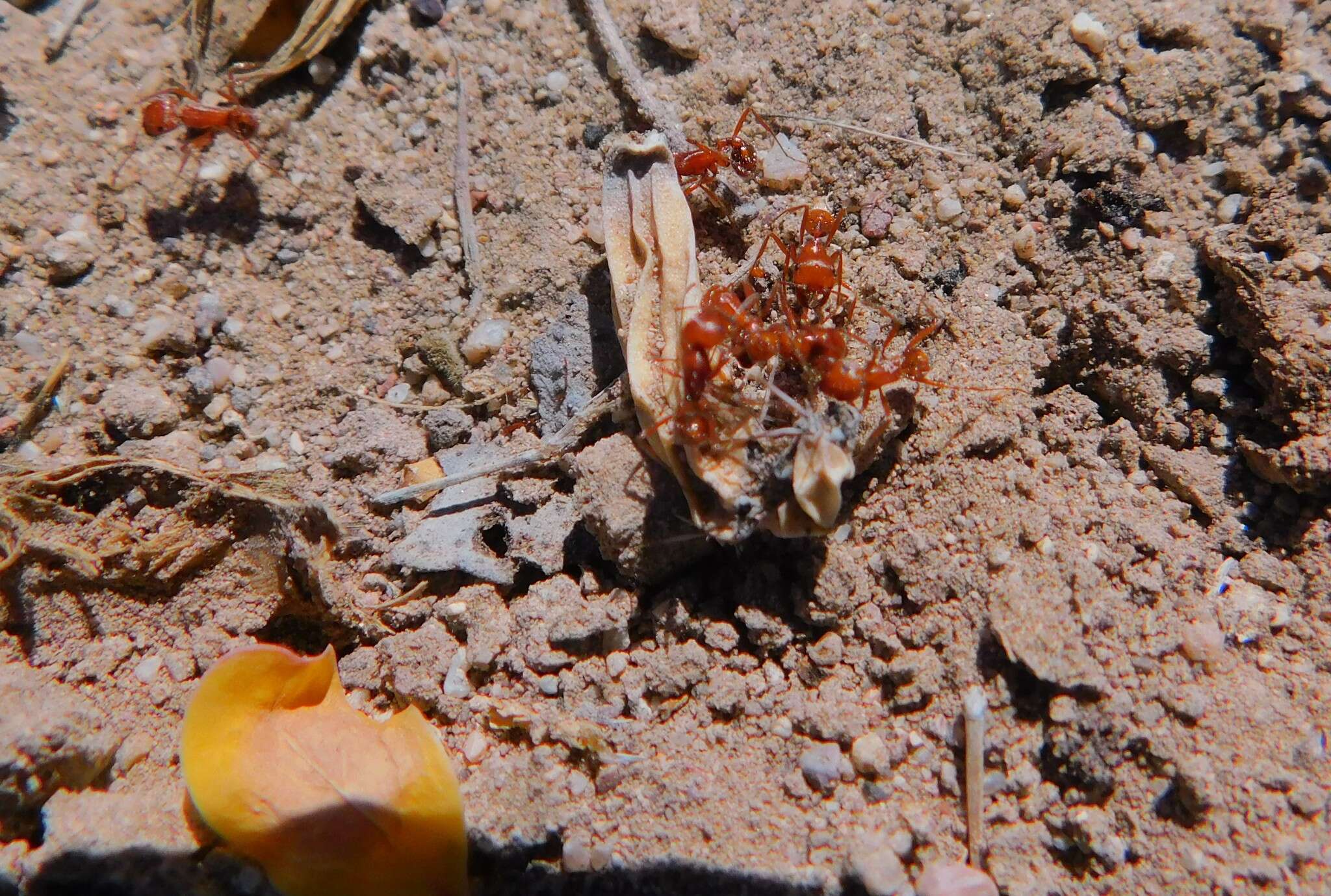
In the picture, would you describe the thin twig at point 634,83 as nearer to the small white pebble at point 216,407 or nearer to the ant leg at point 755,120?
the ant leg at point 755,120

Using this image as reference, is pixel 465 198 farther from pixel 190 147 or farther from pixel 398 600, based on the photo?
pixel 398 600

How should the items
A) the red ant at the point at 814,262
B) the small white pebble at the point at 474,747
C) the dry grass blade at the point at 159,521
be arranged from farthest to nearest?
the red ant at the point at 814,262 < the dry grass blade at the point at 159,521 < the small white pebble at the point at 474,747

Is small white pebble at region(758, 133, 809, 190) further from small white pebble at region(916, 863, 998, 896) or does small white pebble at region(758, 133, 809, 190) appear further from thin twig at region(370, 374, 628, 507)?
small white pebble at region(916, 863, 998, 896)

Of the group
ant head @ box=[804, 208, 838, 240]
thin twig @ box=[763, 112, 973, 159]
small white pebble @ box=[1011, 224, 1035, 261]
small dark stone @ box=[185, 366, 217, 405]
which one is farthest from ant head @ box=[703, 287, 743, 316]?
small dark stone @ box=[185, 366, 217, 405]

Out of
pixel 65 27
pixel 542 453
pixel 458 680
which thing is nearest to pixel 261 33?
pixel 65 27

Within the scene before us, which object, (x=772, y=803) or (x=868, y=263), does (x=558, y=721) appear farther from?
(x=868, y=263)

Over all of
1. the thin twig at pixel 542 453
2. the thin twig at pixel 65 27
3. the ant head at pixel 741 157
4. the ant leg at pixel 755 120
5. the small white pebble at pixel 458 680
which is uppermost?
the thin twig at pixel 65 27

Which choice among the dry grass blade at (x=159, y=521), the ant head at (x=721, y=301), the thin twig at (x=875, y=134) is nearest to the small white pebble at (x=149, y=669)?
the dry grass blade at (x=159, y=521)
